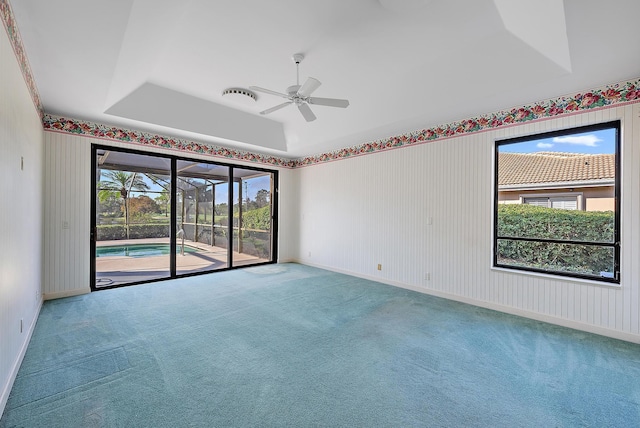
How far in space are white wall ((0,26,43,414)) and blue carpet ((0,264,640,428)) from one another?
0.25 meters

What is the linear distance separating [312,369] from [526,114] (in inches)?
152

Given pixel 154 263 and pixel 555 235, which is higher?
Result: pixel 555 235

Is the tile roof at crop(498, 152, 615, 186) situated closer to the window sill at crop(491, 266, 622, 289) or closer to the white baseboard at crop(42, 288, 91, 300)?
the window sill at crop(491, 266, 622, 289)

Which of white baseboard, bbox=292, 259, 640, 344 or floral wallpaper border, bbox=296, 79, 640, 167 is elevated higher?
floral wallpaper border, bbox=296, 79, 640, 167

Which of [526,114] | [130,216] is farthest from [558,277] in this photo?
[130,216]

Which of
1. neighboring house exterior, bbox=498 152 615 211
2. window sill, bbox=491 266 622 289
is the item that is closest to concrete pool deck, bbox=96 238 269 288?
window sill, bbox=491 266 622 289

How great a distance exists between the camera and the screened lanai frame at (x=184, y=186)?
4332 mm

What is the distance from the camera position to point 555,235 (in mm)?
3438

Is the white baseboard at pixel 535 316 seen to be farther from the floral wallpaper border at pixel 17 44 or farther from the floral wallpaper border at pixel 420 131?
the floral wallpaper border at pixel 17 44

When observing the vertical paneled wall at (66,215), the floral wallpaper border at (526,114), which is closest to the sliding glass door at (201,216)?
the vertical paneled wall at (66,215)

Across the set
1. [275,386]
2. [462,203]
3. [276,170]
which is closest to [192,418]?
[275,386]

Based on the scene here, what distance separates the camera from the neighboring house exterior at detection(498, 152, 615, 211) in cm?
311

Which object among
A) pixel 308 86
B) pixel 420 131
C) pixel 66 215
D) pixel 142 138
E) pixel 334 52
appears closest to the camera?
pixel 308 86

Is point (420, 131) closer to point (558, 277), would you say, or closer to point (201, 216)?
point (558, 277)
